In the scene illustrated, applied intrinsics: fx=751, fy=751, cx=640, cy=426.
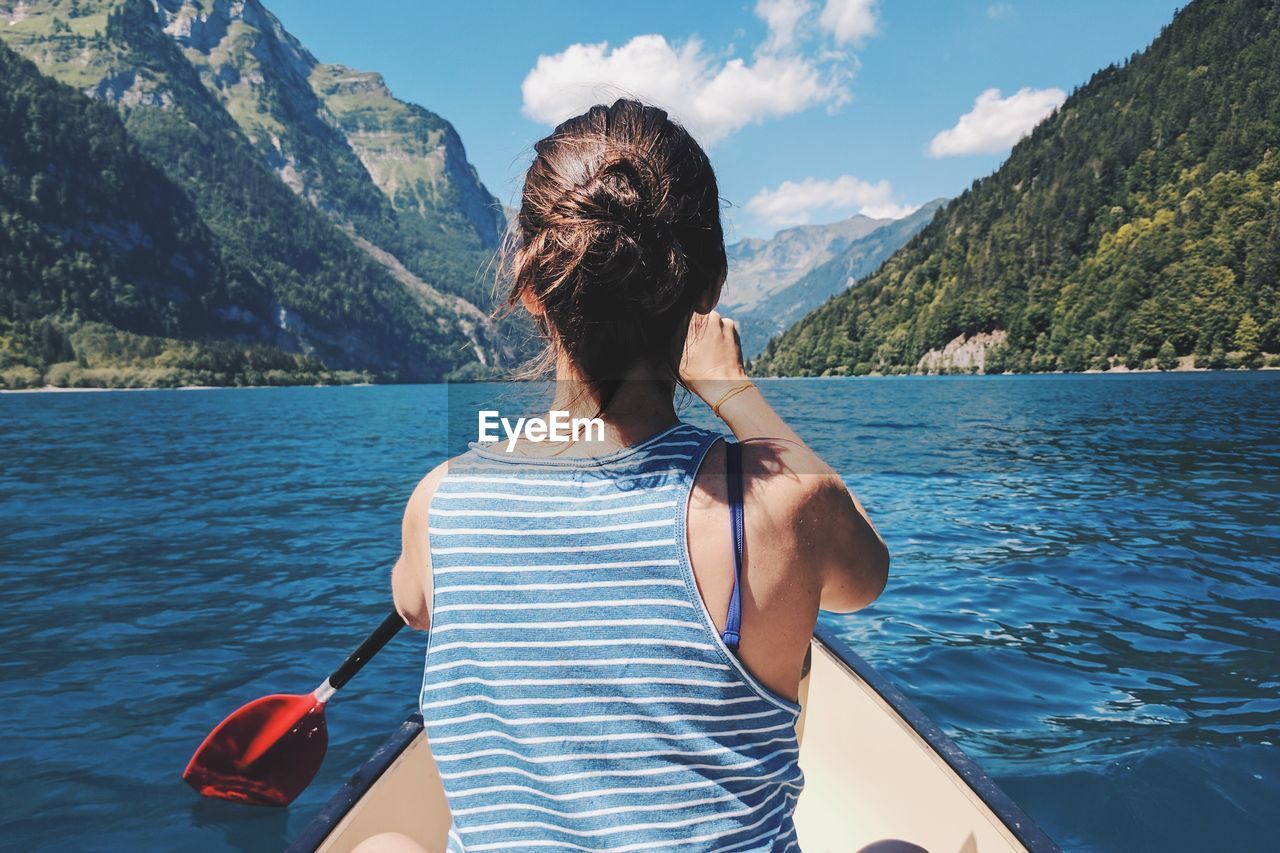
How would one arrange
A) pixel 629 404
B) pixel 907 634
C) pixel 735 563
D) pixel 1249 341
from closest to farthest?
pixel 735 563 → pixel 629 404 → pixel 907 634 → pixel 1249 341

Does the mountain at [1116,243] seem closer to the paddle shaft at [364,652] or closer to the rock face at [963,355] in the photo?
the rock face at [963,355]

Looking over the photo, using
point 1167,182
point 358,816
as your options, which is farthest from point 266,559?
point 1167,182

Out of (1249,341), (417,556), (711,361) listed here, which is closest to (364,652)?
(417,556)

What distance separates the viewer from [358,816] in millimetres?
2990

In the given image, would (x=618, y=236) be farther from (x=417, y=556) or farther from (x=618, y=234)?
(x=417, y=556)

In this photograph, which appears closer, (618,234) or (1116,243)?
(618,234)

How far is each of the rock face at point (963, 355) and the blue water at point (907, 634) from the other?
100897 millimetres

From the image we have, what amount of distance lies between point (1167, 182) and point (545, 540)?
14697 centimetres

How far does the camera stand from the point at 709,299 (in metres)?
1.49

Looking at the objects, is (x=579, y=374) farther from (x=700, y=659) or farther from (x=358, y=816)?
(x=358, y=816)

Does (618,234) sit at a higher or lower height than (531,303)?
higher

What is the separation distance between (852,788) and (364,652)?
2.63 metres

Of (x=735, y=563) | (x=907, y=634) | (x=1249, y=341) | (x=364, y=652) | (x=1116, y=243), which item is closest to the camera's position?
(x=735, y=563)

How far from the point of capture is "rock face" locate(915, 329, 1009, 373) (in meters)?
114
